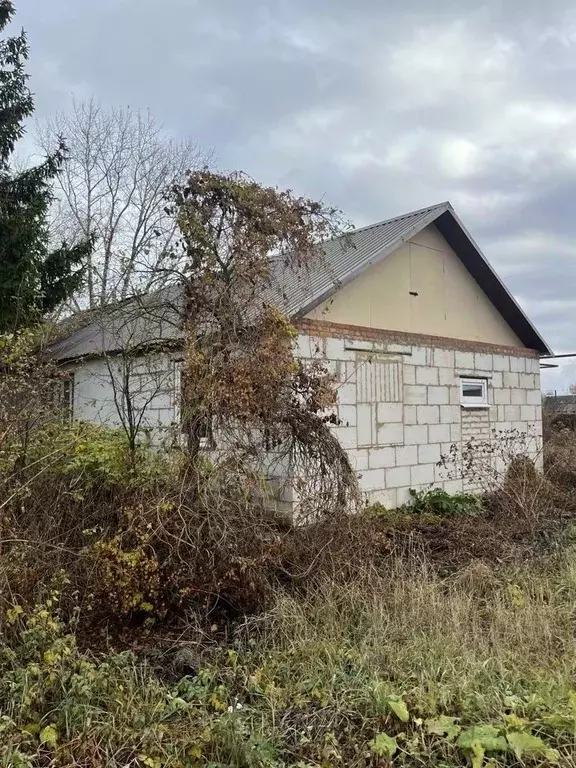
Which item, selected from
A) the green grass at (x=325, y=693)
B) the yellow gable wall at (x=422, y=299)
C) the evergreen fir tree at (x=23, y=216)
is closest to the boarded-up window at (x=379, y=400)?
the yellow gable wall at (x=422, y=299)

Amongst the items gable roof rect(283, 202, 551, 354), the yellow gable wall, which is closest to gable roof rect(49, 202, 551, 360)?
gable roof rect(283, 202, 551, 354)

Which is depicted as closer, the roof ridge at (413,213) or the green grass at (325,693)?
the green grass at (325,693)

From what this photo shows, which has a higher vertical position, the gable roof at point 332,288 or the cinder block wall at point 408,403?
the gable roof at point 332,288

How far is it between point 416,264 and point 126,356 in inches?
241

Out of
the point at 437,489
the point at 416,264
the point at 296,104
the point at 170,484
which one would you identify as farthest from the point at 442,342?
the point at 170,484

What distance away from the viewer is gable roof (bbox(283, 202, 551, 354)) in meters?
7.98

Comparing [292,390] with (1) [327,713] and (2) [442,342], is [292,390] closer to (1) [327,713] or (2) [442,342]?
(1) [327,713]

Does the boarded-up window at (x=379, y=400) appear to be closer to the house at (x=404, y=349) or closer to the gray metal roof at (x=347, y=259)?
the house at (x=404, y=349)

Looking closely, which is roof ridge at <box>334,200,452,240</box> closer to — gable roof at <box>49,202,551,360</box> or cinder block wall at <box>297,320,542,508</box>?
gable roof at <box>49,202,551,360</box>

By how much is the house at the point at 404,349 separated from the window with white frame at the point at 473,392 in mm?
25

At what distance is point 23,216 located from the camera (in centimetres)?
1133

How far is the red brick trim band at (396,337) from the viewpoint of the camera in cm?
811

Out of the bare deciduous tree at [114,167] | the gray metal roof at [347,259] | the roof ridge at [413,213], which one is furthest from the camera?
the bare deciduous tree at [114,167]

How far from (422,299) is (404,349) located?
1.22 m
